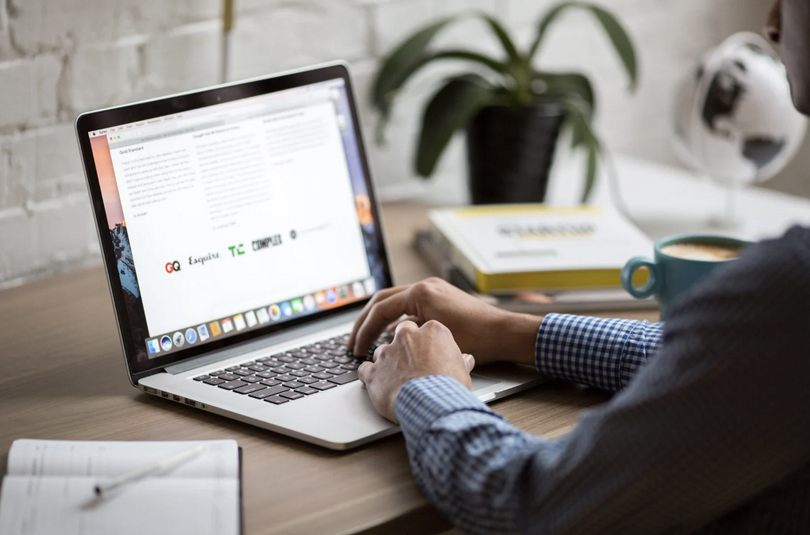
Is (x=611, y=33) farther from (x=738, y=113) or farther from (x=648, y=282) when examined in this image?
(x=648, y=282)

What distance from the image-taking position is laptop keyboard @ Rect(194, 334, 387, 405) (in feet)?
2.68

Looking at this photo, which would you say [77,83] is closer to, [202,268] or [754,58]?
[202,268]

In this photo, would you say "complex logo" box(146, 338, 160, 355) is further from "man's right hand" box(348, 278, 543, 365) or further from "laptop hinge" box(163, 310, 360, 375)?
"man's right hand" box(348, 278, 543, 365)

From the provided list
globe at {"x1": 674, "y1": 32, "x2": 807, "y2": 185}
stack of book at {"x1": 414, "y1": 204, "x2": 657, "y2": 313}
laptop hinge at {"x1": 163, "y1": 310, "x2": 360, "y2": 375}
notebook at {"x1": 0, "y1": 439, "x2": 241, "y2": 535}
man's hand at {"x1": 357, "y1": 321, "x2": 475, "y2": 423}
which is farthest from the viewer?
globe at {"x1": 674, "y1": 32, "x2": 807, "y2": 185}

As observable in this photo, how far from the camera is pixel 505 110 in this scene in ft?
4.39

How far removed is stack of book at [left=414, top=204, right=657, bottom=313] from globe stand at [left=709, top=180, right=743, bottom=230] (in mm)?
237

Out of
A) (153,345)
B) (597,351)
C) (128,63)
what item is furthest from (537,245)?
(128,63)

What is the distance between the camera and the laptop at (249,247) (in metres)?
0.83

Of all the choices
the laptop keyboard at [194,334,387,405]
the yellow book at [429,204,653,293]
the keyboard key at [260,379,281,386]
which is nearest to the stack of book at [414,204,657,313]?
the yellow book at [429,204,653,293]

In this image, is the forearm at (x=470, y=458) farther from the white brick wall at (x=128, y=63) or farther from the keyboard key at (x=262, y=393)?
the white brick wall at (x=128, y=63)

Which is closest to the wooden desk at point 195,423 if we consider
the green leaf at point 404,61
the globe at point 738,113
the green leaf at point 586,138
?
the green leaf at point 586,138

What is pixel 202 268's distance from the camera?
0.90 metres

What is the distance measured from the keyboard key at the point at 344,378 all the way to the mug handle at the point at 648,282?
1.09ft

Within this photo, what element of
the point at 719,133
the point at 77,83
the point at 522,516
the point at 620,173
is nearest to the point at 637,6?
the point at 620,173
